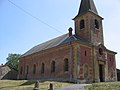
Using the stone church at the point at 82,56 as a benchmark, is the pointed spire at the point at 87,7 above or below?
above

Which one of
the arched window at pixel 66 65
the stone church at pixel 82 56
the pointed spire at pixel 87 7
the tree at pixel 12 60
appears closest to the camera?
the stone church at pixel 82 56

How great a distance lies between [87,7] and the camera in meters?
30.0

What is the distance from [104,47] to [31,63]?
15.5m

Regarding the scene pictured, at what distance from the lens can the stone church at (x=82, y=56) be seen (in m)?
24.6

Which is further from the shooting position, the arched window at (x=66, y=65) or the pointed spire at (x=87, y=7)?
the pointed spire at (x=87, y=7)

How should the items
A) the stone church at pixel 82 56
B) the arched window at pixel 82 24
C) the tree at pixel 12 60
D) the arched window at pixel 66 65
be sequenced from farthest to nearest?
the tree at pixel 12 60 < the arched window at pixel 82 24 < the arched window at pixel 66 65 < the stone church at pixel 82 56

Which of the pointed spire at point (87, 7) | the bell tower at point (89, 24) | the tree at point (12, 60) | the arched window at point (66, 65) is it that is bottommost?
the arched window at point (66, 65)

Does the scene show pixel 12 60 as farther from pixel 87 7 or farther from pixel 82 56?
pixel 82 56

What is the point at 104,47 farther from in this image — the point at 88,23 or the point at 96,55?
the point at 88,23

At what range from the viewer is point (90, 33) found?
89.5ft

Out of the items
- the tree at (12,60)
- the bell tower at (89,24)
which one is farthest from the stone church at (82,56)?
the tree at (12,60)

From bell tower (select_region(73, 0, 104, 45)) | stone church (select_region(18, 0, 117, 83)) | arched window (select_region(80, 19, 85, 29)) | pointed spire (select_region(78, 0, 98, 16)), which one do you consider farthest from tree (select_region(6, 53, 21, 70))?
arched window (select_region(80, 19, 85, 29))

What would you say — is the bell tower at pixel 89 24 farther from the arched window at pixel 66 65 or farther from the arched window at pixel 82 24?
the arched window at pixel 66 65

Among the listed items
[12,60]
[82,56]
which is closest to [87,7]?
[82,56]
